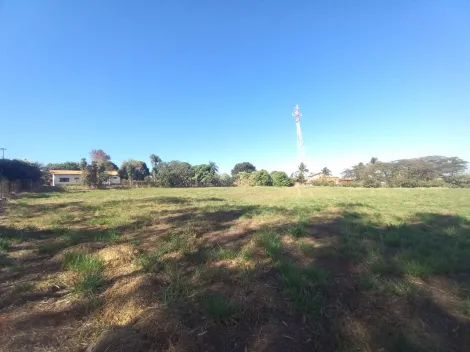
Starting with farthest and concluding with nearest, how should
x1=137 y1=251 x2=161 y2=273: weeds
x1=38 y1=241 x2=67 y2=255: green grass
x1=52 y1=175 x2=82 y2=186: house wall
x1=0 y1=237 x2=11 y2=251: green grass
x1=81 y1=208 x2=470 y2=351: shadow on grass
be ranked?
1. x1=52 y1=175 x2=82 y2=186: house wall
2. x1=0 y1=237 x2=11 y2=251: green grass
3. x1=38 y1=241 x2=67 y2=255: green grass
4. x1=137 y1=251 x2=161 y2=273: weeds
5. x1=81 y1=208 x2=470 y2=351: shadow on grass

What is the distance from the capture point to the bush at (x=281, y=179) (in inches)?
2682

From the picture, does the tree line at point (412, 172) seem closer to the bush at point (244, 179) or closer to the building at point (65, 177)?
the bush at point (244, 179)

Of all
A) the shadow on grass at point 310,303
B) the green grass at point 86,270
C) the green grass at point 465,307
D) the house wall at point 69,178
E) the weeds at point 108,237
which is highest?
the house wall at point 69,178

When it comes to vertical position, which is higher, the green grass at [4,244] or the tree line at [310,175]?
the tree line at [310,175]

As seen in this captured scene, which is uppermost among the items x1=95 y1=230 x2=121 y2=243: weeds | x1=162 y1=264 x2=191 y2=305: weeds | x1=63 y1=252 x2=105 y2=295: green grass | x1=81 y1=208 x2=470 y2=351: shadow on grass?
x1=95 y1=230 x2=121 y2=243: weeds

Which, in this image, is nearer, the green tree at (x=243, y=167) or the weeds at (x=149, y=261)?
the weeds at (x=149, y=261)

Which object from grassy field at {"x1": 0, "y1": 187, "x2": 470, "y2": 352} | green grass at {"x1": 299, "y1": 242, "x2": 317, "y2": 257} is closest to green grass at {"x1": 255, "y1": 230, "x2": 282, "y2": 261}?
grassy field at {"x1": 0, "y1": 187, "x2": 470, "y2": 352}

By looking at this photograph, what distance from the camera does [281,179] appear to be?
68.9 metres

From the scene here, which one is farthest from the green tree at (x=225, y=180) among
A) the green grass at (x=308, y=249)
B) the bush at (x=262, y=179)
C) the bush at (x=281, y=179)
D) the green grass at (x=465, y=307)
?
the green grass at (x=465, y=307)

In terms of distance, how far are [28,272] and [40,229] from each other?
3965 millimetres

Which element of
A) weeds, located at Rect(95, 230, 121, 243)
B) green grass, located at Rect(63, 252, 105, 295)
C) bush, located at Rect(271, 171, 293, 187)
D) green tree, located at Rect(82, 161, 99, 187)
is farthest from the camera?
bush, located at Rect(271, 171, 293, 187)

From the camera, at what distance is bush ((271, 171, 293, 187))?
2682 inches

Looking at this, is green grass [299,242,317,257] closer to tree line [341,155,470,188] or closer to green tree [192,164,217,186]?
tree line [341,155,470,188]

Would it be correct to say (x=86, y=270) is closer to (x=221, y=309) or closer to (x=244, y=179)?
(x=221, y=309)
